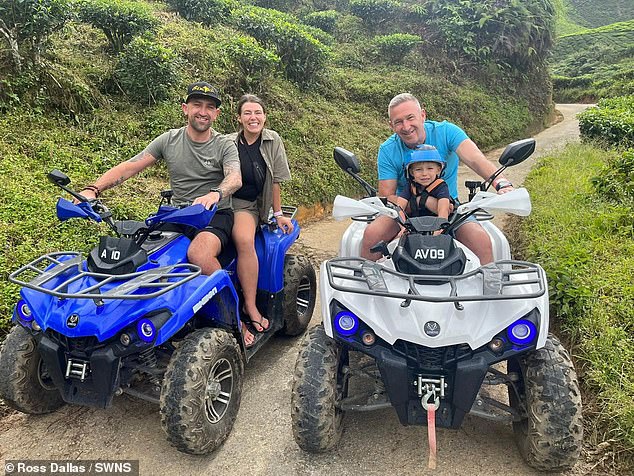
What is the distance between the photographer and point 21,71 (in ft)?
17.9

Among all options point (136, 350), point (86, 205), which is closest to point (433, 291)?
point (136, 350)

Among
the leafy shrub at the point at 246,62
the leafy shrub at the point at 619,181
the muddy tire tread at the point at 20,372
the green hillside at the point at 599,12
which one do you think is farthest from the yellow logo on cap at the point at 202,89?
the green hillside at the point at 599,12

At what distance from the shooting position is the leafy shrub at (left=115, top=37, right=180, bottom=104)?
6523 mm

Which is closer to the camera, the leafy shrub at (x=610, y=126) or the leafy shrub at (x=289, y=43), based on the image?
the leafy shrub at (x=289, y=43)

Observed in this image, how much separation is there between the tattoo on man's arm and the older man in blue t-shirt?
91 centimetres

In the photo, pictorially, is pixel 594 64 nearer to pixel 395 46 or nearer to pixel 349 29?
pixel 349 29

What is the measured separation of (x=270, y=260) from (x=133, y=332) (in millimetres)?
1360

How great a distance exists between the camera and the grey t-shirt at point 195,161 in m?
3.37

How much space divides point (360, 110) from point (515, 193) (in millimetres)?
8996

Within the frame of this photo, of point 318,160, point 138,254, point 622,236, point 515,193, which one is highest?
point 515,193

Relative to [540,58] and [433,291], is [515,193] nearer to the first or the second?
[433,291]

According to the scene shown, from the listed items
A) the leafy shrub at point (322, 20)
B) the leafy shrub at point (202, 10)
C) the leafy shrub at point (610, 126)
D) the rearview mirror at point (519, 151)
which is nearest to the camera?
the rearview mirror at point (519, 151)

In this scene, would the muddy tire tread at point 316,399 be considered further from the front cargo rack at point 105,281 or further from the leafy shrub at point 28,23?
the leafy shrub at point 28,23

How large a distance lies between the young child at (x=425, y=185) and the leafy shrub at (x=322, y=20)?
1341 centimetres
